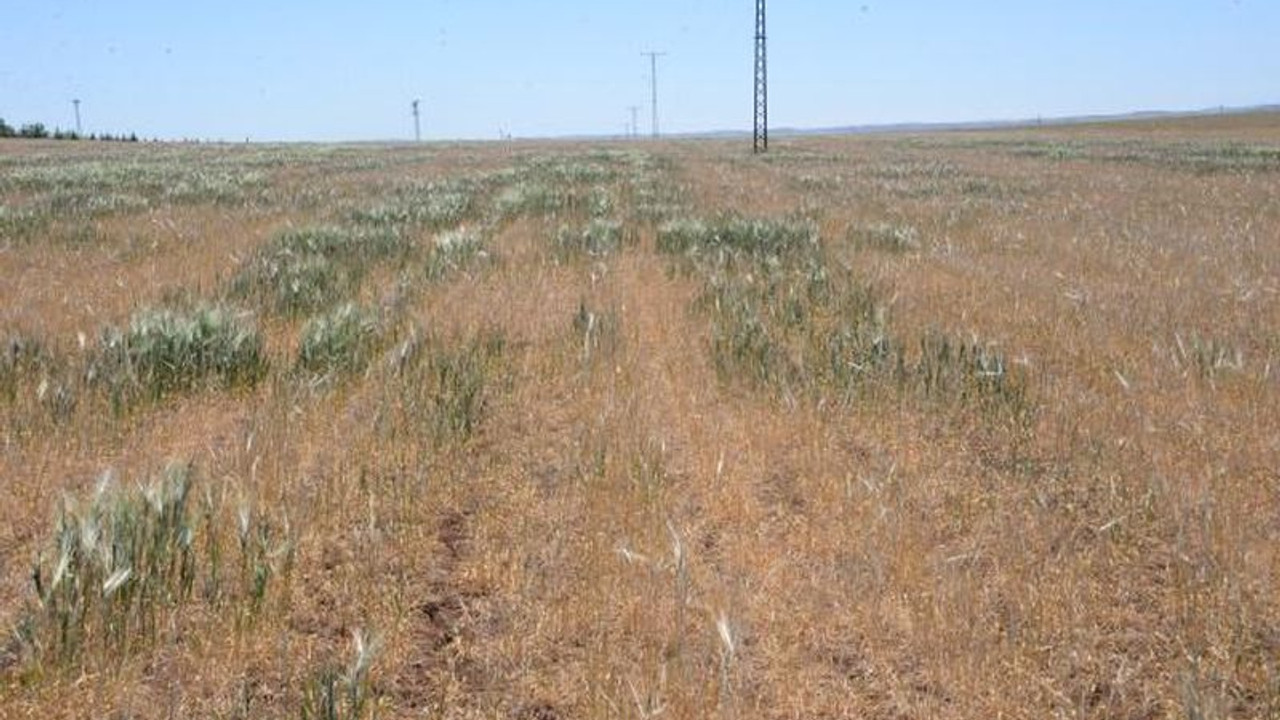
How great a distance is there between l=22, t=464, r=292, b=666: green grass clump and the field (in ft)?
0.05

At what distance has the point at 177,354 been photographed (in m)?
6.58

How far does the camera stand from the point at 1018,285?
1028cm

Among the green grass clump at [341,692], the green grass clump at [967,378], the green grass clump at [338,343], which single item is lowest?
the green grass clump at [341,692]

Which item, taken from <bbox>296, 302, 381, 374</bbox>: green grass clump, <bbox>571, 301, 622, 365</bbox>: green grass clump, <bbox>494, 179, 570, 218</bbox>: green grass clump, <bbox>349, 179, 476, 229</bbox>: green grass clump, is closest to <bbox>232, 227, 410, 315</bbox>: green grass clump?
<bbox>349, 179, 476, 229</bbox>: green grass clump

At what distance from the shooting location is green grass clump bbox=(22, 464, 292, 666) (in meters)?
3.26

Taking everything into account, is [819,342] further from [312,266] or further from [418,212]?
[418,212]

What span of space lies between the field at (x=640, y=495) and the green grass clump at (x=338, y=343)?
0.04 meters

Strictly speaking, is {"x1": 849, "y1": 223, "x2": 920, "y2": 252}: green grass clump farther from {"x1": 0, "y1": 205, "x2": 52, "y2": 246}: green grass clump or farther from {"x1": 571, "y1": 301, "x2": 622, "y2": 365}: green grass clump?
{"x1": 0, "y1": 205, "x2": 52, "y2": 246}: green grass clump

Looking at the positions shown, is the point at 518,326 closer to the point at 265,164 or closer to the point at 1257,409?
the point at 1257,409

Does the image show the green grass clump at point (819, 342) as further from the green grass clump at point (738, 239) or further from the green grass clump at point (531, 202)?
the green grass clump at point (531, 202)

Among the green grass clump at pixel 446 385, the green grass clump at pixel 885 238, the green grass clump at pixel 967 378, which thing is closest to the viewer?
the green grass clump at pixel 446 385

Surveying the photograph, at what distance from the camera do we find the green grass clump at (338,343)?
6.77 meters

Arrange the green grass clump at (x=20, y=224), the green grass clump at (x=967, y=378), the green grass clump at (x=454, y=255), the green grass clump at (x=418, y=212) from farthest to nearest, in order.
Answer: the green grass clump at (x=418, y=212) < the green grass clump at (x=20, y=224) < the green grass clump at (x=454, y=255) < the green grass clump at (x=967, y=378)

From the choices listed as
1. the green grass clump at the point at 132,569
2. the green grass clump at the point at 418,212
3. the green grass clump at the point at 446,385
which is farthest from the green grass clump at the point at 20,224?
the green grass clump at the point at 132,569
